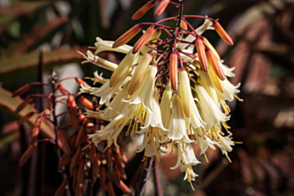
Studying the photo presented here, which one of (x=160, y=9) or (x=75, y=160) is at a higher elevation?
(x=160, y=9)

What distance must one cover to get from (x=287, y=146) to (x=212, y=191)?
565mm

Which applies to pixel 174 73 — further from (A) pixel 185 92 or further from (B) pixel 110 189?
(B) pixel 110 189

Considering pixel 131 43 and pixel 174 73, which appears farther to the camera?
pixel 131 43

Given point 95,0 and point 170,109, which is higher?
point 95,0

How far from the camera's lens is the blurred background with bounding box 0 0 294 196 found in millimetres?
661

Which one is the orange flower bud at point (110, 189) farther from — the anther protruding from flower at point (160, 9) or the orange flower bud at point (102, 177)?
the anther protruding from flower at point (160, 9)

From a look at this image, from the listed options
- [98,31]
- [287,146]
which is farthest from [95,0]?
[287,146]

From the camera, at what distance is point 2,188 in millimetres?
780

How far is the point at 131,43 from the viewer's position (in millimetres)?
932

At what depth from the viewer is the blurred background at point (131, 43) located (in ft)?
2.17

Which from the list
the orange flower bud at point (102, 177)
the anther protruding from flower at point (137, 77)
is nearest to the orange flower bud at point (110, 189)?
the orange flower bud at point (102, 177)

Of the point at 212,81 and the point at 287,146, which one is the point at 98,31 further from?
the point at 287,146

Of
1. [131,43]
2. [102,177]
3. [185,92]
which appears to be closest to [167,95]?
[185,92]

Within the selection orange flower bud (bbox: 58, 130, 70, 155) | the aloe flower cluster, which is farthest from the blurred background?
the aloe flower cluster
